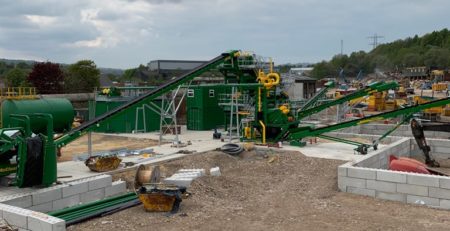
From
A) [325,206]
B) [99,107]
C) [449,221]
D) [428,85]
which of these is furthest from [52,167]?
[428,85]

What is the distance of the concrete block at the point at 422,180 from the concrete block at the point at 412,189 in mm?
92

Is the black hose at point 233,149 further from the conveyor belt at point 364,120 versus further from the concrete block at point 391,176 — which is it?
the concrete block at point 391,176

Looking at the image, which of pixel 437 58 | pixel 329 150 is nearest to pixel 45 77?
pixel 329 150

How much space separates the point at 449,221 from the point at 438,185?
50.5 inches

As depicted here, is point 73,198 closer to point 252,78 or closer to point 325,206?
point 325,206

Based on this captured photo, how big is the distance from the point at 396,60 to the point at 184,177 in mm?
141052

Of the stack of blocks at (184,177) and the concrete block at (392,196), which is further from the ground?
the stack of blocks at (184,177)

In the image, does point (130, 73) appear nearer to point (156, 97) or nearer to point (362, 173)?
point (156, 97)

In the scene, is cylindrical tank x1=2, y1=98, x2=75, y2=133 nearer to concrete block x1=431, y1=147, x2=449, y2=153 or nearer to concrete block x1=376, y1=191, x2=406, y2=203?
concrete block x1=376, y1=191, x2=406, y2=203

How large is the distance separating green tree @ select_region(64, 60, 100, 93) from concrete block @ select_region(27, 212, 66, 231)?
3994 cm

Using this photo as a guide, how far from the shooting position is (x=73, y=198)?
418 inches

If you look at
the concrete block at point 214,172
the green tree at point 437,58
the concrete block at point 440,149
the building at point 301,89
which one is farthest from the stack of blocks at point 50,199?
the green tree at point 437,58

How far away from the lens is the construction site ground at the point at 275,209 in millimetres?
8992

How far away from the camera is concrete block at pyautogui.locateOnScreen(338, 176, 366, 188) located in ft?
37.2
